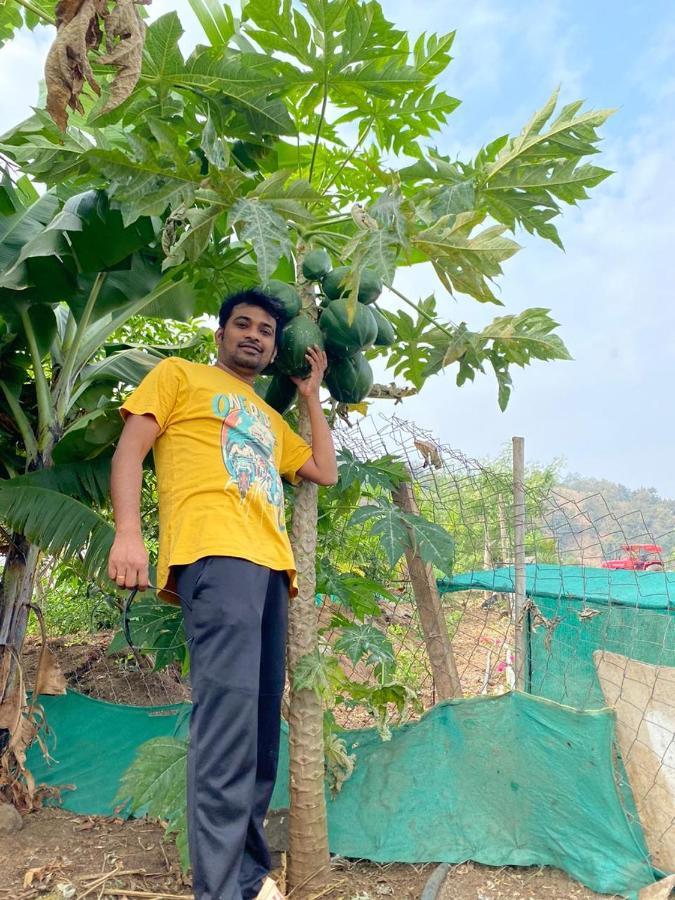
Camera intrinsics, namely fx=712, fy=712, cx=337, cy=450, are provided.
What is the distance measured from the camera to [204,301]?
372cm

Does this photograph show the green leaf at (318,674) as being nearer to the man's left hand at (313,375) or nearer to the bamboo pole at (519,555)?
the bamboo pole at (519,555)

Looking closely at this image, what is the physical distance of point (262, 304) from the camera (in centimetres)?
240

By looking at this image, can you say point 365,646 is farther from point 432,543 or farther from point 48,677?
point 48,677

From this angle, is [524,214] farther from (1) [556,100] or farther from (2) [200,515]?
(2) [200,515]

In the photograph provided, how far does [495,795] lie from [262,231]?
214 centimetres

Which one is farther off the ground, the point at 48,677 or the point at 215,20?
the point at 215,20

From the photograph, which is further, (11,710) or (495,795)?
(11,710)

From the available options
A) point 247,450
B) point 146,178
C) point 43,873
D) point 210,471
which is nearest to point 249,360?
point 247,450

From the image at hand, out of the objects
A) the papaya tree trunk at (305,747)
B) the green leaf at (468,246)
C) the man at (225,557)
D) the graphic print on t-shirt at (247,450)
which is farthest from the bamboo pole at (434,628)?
the green leaf at (468,246)

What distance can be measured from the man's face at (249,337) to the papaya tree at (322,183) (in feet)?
0.30

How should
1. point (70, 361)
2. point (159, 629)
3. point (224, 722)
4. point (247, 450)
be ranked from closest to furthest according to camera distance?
point (224, 722)
point (247, 450)
point (159, 629)
point (70, 361)

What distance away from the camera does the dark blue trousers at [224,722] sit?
6.11 feet

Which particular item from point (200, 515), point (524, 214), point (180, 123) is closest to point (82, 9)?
point (180, 123)

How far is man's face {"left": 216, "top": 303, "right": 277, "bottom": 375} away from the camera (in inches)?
94.7
